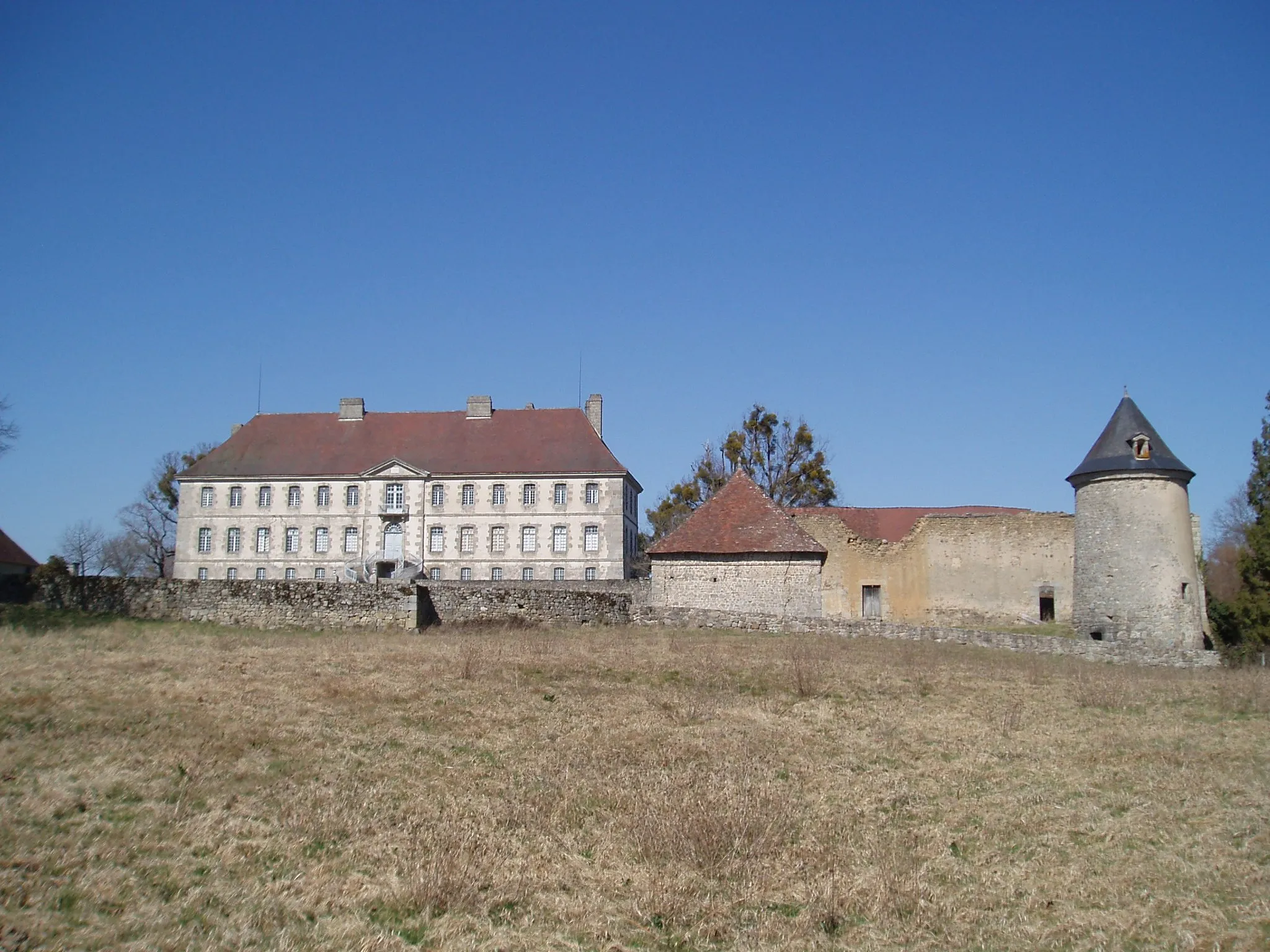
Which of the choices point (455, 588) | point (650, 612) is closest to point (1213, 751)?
point (650, 612)

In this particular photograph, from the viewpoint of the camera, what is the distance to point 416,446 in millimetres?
49875

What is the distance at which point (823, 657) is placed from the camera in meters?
18.6

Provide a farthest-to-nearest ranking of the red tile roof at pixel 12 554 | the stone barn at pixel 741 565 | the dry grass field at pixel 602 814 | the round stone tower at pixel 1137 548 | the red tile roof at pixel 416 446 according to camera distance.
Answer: the red tile roof at pixel 416 446 < the red tile roof at pixel 12 554 < the stone barn at pixel 741 565 < the round stone tower at pixel 1137 548 < the dry grass field at pixel 602 814

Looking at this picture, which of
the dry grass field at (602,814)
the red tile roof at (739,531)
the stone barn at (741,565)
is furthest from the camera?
the red tile roof at (739,531)

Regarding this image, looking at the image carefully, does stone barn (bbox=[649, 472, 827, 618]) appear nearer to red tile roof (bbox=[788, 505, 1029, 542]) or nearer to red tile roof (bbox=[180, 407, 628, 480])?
red tile roof (bbox=[788, 505, 1029, 542])

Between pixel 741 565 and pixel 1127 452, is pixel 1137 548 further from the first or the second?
pixel 741 565

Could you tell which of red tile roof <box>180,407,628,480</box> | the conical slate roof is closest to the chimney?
red tile roof <box>180,407,628,480</box>

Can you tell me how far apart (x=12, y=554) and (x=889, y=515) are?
1310 inches

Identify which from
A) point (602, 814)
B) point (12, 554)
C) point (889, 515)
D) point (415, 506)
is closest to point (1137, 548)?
point (889, 515)

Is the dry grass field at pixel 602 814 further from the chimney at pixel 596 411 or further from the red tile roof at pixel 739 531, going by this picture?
the chimney at pixel 596 411

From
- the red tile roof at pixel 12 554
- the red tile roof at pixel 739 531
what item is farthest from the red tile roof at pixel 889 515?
the red tile roof at pixel 12 554

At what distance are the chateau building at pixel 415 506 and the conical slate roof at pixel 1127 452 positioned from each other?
82.9 ft

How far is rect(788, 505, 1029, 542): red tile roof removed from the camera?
3288 cm

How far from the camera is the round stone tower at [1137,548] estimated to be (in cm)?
2530
